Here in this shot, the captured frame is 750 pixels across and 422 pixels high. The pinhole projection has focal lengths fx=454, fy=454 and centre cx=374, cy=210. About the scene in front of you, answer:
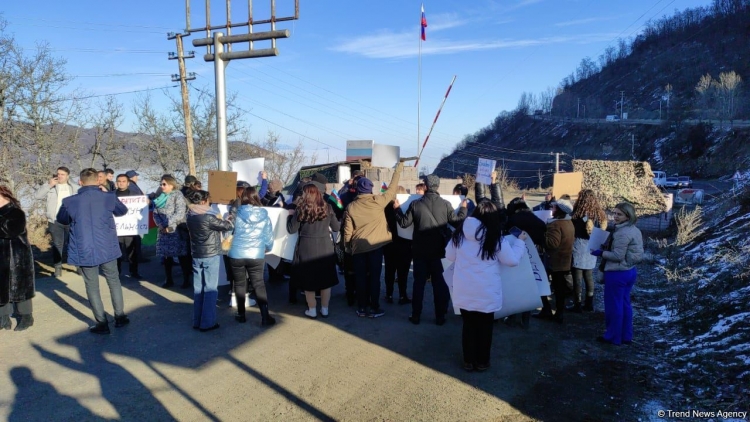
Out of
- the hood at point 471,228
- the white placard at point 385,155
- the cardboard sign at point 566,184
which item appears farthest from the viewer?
the white placard at point 385,155

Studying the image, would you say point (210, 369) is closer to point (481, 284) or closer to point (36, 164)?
point (481, 284)

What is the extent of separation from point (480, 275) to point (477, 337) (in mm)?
625

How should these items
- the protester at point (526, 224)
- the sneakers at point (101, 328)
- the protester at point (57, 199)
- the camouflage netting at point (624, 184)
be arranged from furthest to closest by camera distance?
the camouflage netting at point (624, 184)
the protester at point (57, 199)
the protester at point (526, 224)
the sneakers at point (101, 328)

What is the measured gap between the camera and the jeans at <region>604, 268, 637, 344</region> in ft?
16.3

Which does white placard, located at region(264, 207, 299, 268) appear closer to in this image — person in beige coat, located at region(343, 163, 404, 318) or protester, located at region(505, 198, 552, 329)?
person in beige coat, located at region(343, 163, 404, 318)

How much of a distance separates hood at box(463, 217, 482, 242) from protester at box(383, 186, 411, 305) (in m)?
1.98

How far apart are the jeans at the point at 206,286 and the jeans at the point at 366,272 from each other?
173 cm

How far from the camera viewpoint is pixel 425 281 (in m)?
5.58


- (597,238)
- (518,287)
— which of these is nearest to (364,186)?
(518,287)

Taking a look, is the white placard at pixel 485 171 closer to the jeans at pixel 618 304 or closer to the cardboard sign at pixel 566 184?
the cardboard sign at pixel 566 184

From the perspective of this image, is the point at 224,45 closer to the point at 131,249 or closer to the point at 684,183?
the point at 131,249

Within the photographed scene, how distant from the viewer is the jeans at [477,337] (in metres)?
4.32

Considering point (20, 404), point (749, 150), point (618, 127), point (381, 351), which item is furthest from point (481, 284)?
point (618, 127)

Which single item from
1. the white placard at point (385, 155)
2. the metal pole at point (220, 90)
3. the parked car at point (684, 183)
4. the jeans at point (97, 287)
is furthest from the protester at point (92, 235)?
the parked car at point (684, 183)
